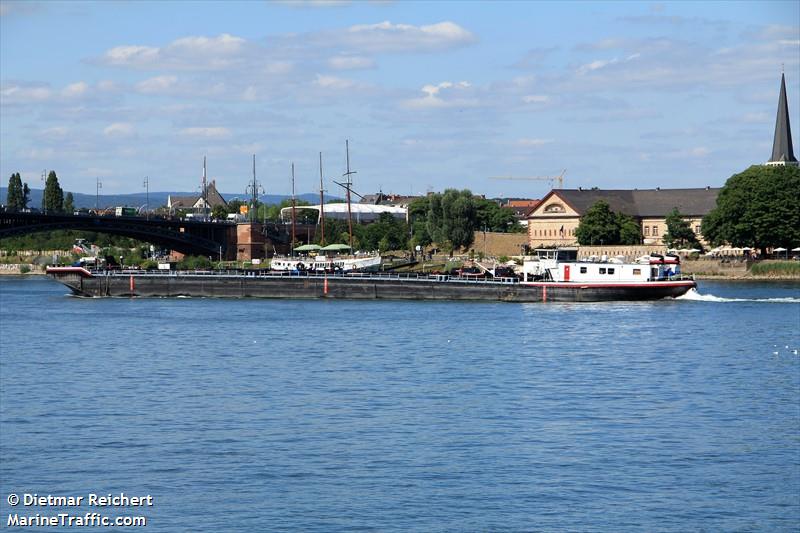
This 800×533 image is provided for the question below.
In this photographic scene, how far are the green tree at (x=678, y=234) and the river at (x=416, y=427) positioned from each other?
92618 mm

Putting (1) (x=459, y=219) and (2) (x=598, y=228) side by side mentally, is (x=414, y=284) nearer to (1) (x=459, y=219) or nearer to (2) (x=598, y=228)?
(2) (x=598, y=228)

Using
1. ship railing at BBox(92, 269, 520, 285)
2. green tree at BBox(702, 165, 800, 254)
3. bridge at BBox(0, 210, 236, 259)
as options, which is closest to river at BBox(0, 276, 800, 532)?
ship railing at BBox(92, 269, 520, 285)

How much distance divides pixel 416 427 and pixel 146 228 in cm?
10462

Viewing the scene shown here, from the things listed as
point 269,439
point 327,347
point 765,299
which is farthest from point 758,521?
point 765,299

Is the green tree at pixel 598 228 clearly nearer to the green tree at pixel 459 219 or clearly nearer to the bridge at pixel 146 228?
the green tree at pixel 459 219

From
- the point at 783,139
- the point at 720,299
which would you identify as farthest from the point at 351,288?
the point at 783,139

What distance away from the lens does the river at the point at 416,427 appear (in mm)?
30203

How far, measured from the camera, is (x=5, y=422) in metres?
40.4

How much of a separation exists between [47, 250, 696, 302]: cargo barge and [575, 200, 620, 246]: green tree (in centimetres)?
5502

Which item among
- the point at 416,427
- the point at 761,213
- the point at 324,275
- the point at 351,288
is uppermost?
the point at 761,213

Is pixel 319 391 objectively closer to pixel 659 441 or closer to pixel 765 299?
pixel 659 441

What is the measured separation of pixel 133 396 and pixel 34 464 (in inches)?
445

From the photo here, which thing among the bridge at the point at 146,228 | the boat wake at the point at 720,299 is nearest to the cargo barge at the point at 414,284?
the boat wake at the point at 720,299

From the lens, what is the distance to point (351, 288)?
101 m
